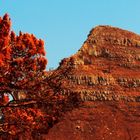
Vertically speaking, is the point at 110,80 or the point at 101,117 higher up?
the point at 110,80

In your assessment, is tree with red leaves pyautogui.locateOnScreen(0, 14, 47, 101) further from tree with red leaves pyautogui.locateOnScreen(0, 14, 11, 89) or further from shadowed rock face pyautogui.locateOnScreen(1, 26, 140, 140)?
shadowed rock face pyautogui.locateOnScreen(1, 26, 140, 140)

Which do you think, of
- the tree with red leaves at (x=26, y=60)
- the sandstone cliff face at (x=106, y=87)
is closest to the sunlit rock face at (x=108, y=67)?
the sandstone cliff face at (x=106, y=87)

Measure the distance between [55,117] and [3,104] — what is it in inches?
136

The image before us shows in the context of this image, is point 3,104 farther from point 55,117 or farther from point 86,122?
point 86,122

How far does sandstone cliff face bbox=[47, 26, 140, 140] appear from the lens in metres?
142

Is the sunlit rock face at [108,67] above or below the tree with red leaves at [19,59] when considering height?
above

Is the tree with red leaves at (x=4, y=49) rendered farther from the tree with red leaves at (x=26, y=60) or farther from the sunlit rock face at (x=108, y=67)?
the sunlit rock face at (x=108, y=67)

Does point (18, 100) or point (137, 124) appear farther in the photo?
A: point (137, 124)

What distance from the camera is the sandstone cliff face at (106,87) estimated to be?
465 ft

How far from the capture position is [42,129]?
35125 mm

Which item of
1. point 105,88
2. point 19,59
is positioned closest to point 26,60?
point 19,59

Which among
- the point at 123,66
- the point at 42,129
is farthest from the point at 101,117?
the point at 42,129

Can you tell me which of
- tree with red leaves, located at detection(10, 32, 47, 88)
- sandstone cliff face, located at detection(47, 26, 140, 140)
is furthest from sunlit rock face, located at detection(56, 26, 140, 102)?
tree with red leaves, located at detection(10, 32, 47, 88)

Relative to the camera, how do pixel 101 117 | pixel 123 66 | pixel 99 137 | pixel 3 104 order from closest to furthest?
1. pixel 3 104
2. pixel 99 137
3. pixel 101 117
4. pixel 123 66
